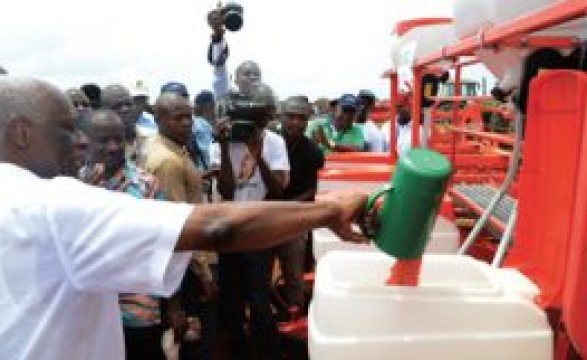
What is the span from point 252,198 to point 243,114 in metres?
0.50

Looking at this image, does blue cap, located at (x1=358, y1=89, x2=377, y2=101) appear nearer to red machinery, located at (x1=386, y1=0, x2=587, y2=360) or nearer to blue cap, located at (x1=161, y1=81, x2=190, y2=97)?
blue cap, located at (x1=161, y1=81, x2=190, y2=97)

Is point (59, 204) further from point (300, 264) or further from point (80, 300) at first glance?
point (300, 264)

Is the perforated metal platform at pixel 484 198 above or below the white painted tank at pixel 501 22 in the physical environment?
below

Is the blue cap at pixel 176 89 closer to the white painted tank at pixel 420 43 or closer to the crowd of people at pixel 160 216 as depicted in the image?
the crowd of people at pixel 160 216

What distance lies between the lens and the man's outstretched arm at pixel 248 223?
1276 mm

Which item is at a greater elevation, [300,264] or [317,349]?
Result: [317,349]

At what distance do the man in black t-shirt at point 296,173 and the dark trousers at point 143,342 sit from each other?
1.83m

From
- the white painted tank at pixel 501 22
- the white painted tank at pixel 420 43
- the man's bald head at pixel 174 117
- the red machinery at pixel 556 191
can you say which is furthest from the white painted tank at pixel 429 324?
the man's bald head at pixel 174 117

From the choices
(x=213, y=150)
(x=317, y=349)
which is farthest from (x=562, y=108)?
→ (x=213, y=150)

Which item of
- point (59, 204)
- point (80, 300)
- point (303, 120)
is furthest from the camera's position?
point (303, 120)

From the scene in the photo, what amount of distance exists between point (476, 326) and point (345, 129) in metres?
4.87

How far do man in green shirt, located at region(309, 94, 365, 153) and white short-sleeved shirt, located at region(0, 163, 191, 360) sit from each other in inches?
196

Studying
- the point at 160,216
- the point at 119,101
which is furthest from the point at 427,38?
the point at 119,101

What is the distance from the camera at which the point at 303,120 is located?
4.64 meters
